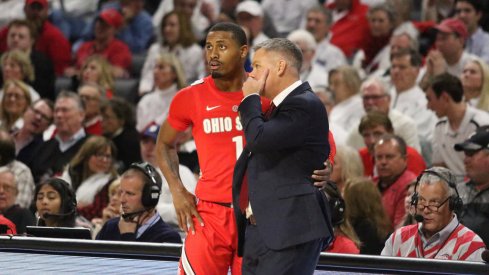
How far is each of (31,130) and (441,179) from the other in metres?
4.84

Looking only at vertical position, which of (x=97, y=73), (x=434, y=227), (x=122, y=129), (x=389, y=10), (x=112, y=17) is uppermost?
(x=112, y=17)

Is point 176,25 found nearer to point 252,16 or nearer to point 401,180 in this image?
point 252,16

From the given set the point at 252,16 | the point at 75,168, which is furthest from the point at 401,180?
the point at 252,16

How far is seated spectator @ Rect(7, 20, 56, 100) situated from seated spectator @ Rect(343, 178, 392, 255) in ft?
15.6

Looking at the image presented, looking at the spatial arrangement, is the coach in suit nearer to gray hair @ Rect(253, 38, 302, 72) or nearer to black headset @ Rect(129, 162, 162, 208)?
gray hair @ Rect(253, 38, 302, 72)

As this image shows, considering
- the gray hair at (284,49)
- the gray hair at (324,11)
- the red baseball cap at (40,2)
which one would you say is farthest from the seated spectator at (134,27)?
the gray hair at (284,49)

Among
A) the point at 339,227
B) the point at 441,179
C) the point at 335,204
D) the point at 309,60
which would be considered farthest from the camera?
the point at 309,60

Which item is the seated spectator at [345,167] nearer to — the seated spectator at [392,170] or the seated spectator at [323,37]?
the seated spectator at [392,170]

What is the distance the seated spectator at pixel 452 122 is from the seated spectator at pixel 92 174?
230cm

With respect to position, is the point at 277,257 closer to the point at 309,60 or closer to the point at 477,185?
the point at 477,185

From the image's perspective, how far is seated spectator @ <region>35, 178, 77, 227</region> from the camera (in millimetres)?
6582

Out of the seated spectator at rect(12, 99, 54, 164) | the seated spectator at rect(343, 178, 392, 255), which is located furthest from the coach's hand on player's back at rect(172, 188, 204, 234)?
the seated spectator at rect(12, 99, 54, 164)

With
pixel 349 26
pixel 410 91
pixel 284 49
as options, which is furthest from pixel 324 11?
pixel 284 49

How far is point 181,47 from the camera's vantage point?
10961 mm
